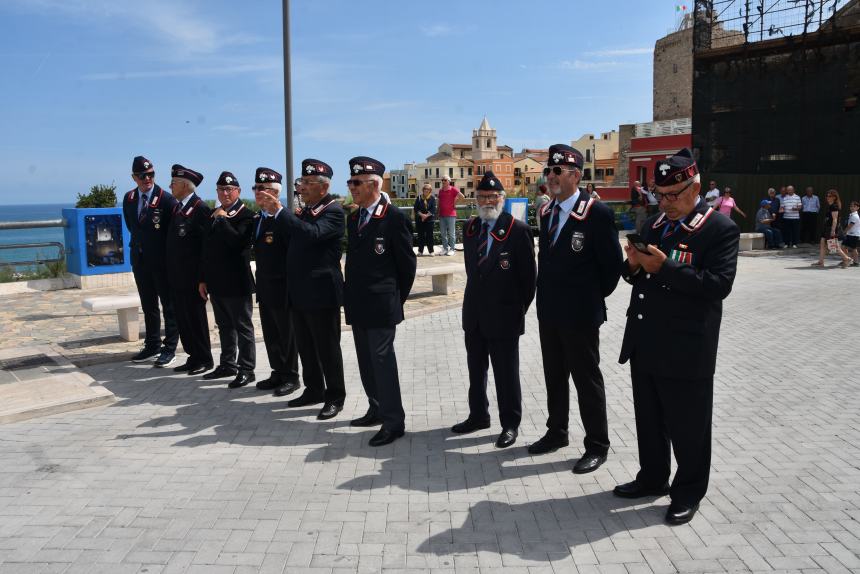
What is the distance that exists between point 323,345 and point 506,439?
Answer: 5.62 ft

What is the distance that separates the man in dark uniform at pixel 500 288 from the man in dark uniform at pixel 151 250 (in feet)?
12.1

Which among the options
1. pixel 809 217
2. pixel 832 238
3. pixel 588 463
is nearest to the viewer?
pixel 588 463

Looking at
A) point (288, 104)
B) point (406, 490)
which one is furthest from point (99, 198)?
point (406, 490)

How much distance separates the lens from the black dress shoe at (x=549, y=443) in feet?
16.3

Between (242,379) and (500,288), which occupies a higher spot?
(500,288)

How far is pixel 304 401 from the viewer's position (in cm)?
616

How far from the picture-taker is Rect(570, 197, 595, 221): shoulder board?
453 cm

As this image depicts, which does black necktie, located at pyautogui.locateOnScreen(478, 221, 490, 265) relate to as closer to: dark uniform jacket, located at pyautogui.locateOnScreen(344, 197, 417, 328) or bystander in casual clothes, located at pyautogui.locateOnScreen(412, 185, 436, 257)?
dark uniform jacket, located at pyautogui.locateOnScreen(344, 197, 417, 328)

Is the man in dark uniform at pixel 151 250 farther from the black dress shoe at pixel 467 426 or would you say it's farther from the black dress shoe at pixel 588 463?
the black dress shoe at pixel 588 463

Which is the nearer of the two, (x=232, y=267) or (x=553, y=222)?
(x=553, y=222)

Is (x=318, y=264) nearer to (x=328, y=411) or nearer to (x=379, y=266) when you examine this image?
(x=379, y=266)

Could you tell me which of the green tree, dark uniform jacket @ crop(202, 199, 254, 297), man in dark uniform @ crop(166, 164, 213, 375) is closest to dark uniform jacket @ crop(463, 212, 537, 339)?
dark uniform jacket @ crop(202, 199, 254, 297)

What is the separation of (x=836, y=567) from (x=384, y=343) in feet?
10.1

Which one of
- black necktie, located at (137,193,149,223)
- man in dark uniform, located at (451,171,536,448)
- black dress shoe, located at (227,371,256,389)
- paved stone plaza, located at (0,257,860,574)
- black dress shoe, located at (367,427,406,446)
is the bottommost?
paved stone plaza, located at (0,257,860,574)
